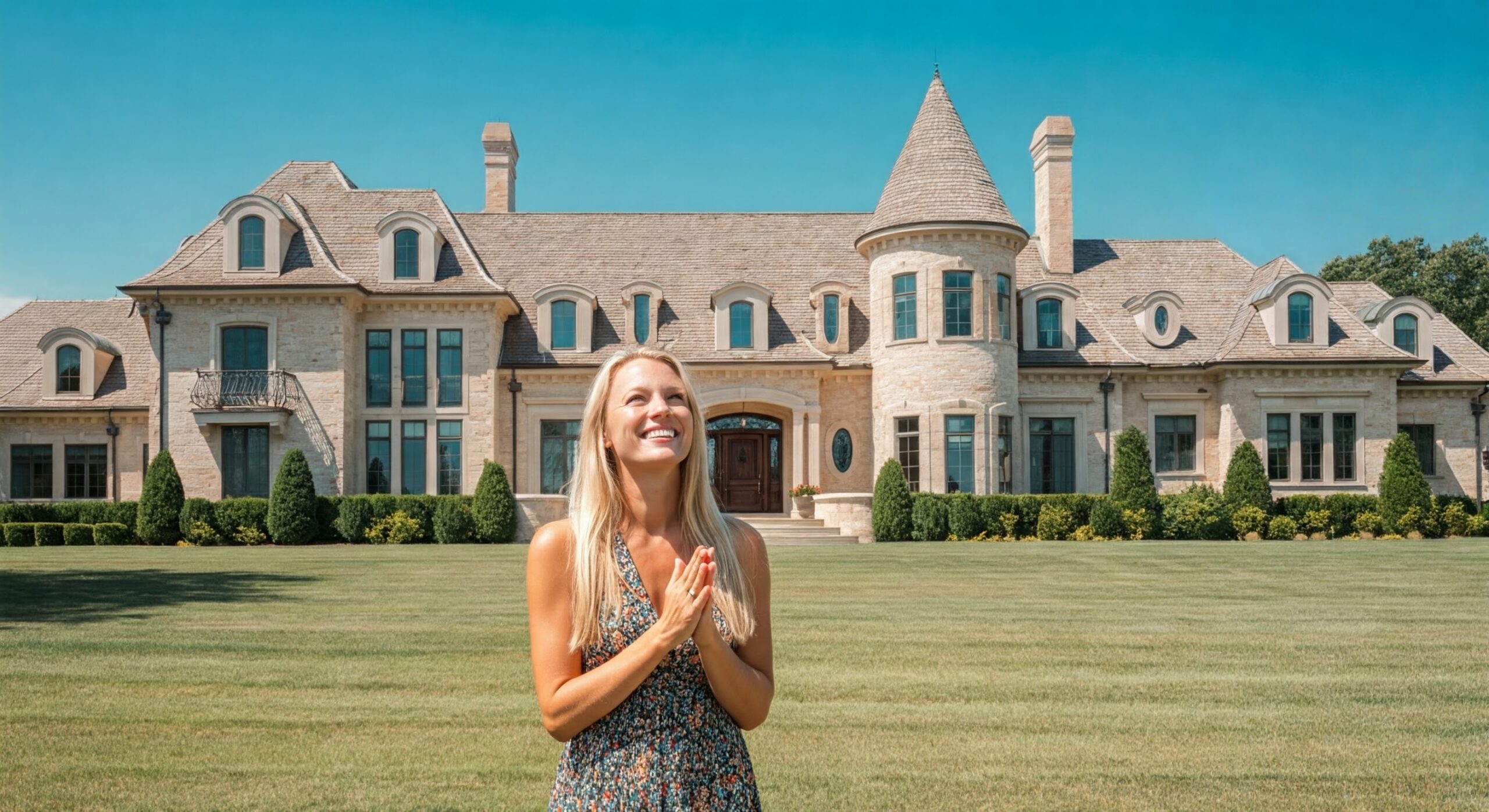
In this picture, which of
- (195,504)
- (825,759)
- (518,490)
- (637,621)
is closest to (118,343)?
(195,504)

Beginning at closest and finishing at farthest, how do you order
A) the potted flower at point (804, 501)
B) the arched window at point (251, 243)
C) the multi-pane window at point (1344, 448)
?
the arched window at point (251, 243) → the potted flower at point (804, 501) → the multi-pane window at point (1344, 448)

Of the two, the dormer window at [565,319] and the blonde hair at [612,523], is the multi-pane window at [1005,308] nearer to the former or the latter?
the dormer window at [565,319]

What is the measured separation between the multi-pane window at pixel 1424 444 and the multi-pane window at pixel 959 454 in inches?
504

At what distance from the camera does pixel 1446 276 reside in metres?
52.8

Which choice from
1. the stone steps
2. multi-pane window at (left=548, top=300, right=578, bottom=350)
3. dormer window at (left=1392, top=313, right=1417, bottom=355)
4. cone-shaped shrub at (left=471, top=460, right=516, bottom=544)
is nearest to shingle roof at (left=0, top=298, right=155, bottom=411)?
cone-shaped shrub at (left=471, top=460, right=516, bottom=544)

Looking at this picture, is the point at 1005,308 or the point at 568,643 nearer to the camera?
the point at 568,643

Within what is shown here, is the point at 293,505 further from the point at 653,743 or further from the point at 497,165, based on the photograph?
the point at 653,743

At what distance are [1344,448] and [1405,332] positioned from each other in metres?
4.42

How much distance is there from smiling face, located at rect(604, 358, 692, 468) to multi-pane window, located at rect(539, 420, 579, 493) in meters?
25.2

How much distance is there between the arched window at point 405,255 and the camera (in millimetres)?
27250

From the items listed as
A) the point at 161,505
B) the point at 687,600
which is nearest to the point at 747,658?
the point at 687,600

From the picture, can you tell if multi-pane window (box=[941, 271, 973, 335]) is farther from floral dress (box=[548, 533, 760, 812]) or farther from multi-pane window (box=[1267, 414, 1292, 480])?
floral dress (box=[548, 533, 760, 812])

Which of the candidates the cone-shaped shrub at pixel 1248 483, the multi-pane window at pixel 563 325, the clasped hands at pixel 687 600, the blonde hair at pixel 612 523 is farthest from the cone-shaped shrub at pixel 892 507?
the clasped hands at pixel 687 600

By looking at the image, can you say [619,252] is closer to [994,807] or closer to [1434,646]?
[1434,646]
